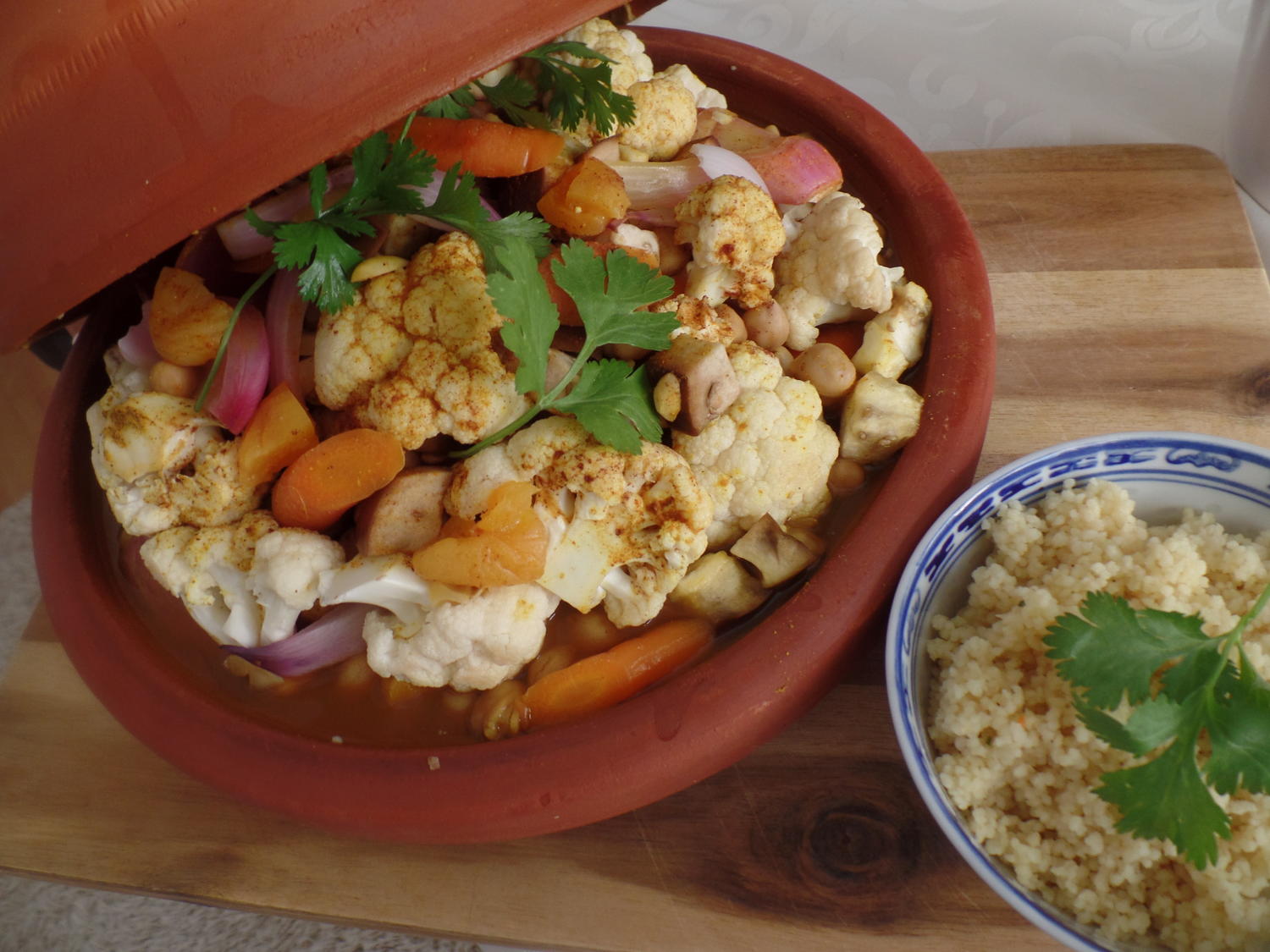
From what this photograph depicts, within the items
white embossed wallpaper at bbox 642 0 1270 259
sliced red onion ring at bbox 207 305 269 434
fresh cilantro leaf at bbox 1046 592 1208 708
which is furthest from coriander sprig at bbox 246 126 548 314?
white embossed wallpaper at bbox 642 0 1270 259

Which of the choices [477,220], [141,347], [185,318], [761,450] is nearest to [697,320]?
[761,450]

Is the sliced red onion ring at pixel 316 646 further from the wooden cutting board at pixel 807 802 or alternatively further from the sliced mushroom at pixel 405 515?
the wooden cutting board at pixel 807 802

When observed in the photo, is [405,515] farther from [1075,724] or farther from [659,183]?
[1075,724]

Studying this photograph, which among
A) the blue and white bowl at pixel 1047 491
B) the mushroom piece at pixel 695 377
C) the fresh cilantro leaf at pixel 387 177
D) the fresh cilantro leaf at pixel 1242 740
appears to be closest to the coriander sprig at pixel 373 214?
the fresh cilantro leaf at pixel 387 177

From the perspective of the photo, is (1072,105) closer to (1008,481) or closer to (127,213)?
(1008,481)

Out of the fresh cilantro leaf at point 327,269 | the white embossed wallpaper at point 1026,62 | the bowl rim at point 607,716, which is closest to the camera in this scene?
the bowl rim at point 607,716

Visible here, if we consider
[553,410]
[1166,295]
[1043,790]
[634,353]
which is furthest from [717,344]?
[1166,295]
